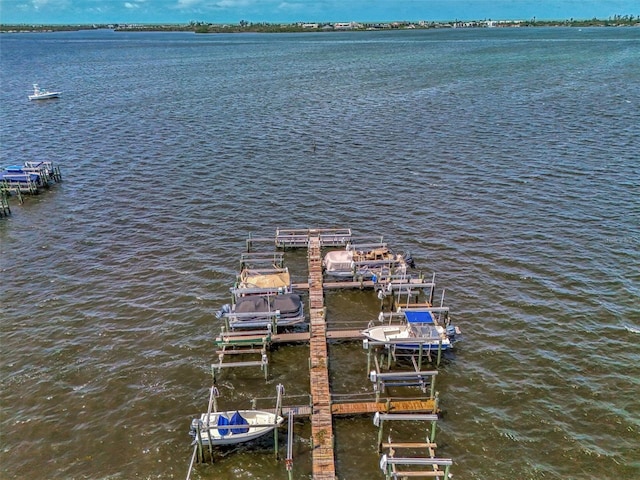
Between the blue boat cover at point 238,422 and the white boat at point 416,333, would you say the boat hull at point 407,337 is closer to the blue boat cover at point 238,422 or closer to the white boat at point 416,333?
the white boat at point 416,333

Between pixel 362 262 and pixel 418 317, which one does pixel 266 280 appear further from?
pixel 418 317

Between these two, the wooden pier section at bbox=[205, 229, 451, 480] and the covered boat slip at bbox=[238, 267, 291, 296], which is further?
the covered boat slip at bbox=[238, 267, 291, 296]

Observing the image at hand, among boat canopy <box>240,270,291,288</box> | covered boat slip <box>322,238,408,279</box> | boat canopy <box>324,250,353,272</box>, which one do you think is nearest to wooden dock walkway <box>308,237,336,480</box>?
boat canopy <box>324,250,353,272</box>

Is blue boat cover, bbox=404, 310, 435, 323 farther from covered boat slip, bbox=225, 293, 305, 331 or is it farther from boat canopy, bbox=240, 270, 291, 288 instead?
boat canopy, bbox=240, 270, 291, 288

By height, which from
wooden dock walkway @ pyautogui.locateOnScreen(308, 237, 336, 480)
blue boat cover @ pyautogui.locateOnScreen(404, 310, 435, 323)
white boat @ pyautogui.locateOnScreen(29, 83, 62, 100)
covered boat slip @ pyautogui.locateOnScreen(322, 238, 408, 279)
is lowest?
wooden dock walkway @ pyautogui.locateOnScreen(308, 237, 336, 480)

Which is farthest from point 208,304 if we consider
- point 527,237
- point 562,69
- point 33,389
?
point 562,69

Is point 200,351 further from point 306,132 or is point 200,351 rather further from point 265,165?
point 306,132

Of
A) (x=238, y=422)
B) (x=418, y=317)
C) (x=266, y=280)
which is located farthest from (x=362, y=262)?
(x=238, y=422)
